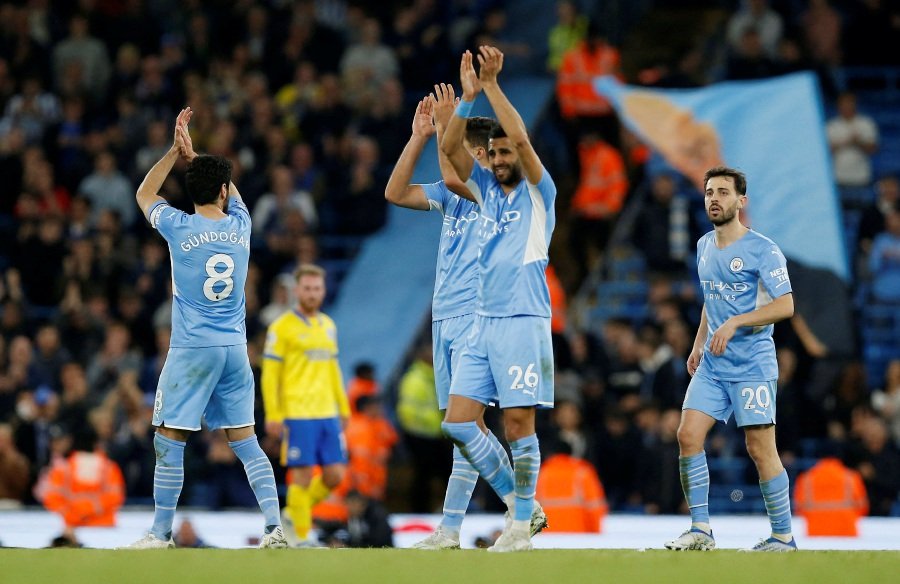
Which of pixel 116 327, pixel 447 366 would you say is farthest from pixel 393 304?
pixel 447 366

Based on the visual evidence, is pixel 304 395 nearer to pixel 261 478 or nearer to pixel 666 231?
pixel 261 478

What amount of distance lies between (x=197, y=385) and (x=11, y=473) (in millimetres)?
8480

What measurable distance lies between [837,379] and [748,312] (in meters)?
7.84

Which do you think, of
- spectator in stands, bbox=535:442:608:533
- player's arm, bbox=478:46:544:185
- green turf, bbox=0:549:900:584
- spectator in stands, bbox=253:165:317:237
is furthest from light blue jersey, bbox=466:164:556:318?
spectator in stands, bbox=253:165:317:237

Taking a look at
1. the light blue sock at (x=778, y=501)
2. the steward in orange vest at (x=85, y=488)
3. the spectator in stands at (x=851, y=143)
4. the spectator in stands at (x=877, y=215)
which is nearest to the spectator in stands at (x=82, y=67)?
the steward in orange vest at (x=85, y=488)

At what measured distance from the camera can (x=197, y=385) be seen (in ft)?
33.3

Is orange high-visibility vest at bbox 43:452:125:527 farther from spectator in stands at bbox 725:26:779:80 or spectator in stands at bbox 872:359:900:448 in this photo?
spectator in stands at bbox 725:26:779:80

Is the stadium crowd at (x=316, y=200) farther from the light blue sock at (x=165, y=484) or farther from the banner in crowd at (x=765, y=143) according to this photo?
the light blue sock at (x=165, y=484)

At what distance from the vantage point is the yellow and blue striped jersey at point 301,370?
13.6 metres

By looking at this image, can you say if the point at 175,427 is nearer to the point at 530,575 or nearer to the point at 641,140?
the point at 530,575

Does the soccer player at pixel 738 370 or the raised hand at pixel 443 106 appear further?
the raised hand at pixel 443 106

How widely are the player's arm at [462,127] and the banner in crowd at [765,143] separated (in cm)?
893

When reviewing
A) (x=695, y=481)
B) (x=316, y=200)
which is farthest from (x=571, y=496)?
(x=316, y=200)

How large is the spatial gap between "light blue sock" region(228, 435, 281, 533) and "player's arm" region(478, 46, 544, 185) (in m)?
2.56
